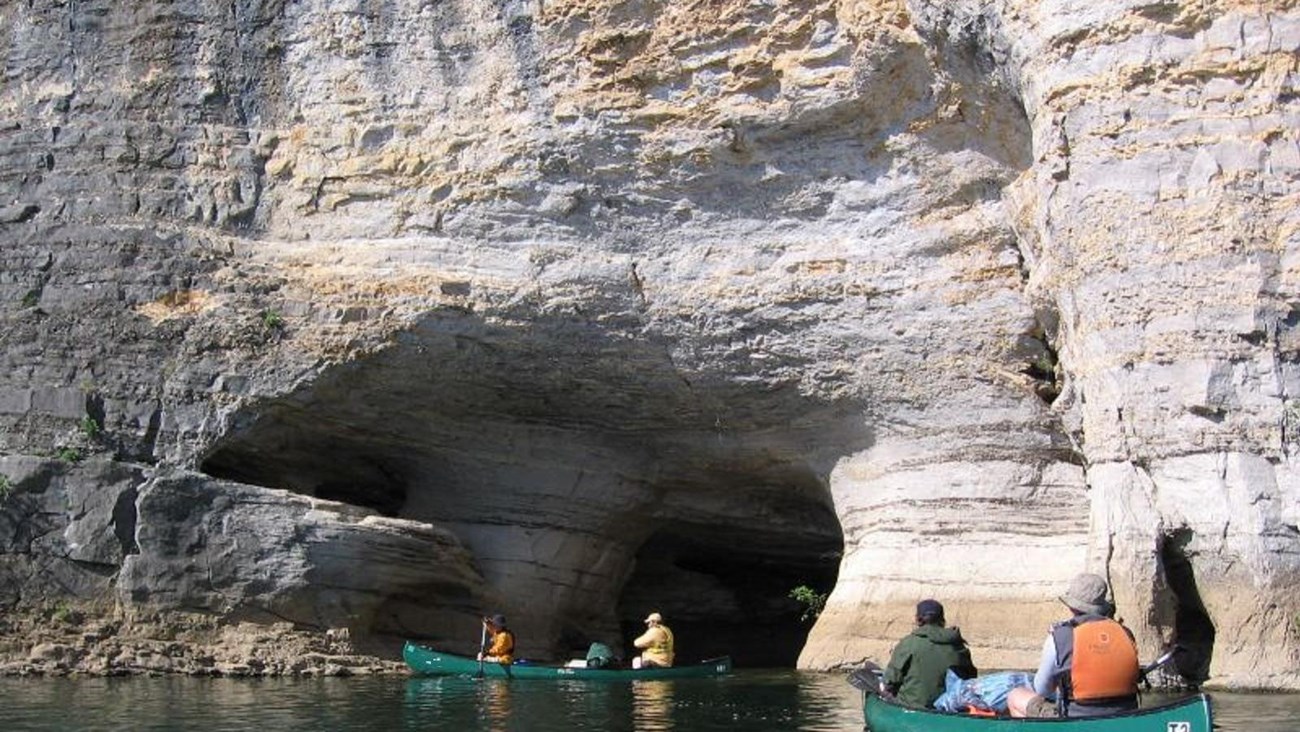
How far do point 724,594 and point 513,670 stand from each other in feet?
19.4

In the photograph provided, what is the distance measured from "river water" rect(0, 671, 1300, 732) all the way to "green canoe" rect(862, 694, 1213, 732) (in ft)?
5.69

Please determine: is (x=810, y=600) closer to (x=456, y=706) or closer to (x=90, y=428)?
(x=456, y=706)

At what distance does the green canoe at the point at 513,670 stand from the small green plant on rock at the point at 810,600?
8.15ft

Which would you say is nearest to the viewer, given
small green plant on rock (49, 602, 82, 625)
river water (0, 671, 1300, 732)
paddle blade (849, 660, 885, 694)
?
paddle blade (849, 660, 885, 694)

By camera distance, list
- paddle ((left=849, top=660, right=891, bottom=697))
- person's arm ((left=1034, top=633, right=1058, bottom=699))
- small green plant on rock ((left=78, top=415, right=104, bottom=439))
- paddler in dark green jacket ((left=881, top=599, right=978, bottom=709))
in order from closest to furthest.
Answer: person's arm ((left=1034, top=633, right=1058, bottom=699)) < paddler in dark green jacket ((left=881, top=599, right=978, bottom=709)) < paddle ((left=849, top=660, right=891, bottom=697)) < small green plant on rock ((left=78, top=415, right=104, bottom=439))

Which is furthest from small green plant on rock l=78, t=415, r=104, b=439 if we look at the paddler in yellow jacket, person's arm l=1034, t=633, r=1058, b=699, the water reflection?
person's arm l=1034, t=633, r=1058, b=699

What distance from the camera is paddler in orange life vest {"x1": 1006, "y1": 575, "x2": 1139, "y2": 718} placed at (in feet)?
26.0

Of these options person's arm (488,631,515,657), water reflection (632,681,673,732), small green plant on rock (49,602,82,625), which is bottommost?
water reflection (632,681,673,732)

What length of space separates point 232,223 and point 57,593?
4.30 metres

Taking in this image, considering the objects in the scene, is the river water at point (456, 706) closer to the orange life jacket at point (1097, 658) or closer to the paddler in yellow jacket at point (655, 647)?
the paddler in yellow jacket at point (655, 647)

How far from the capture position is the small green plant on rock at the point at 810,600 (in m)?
17.8

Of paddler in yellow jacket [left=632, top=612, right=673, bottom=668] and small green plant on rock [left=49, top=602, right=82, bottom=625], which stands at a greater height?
small green plant on rock [left=49, top=602, right=82, bottom=625]

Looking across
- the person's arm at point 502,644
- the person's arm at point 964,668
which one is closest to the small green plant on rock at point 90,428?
the person's arm at point 502,644

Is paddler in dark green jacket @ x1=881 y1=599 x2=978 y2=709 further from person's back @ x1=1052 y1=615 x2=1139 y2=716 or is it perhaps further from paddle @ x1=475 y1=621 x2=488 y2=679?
paddle @ x1=475 y1=621 x2=488 y2=679
